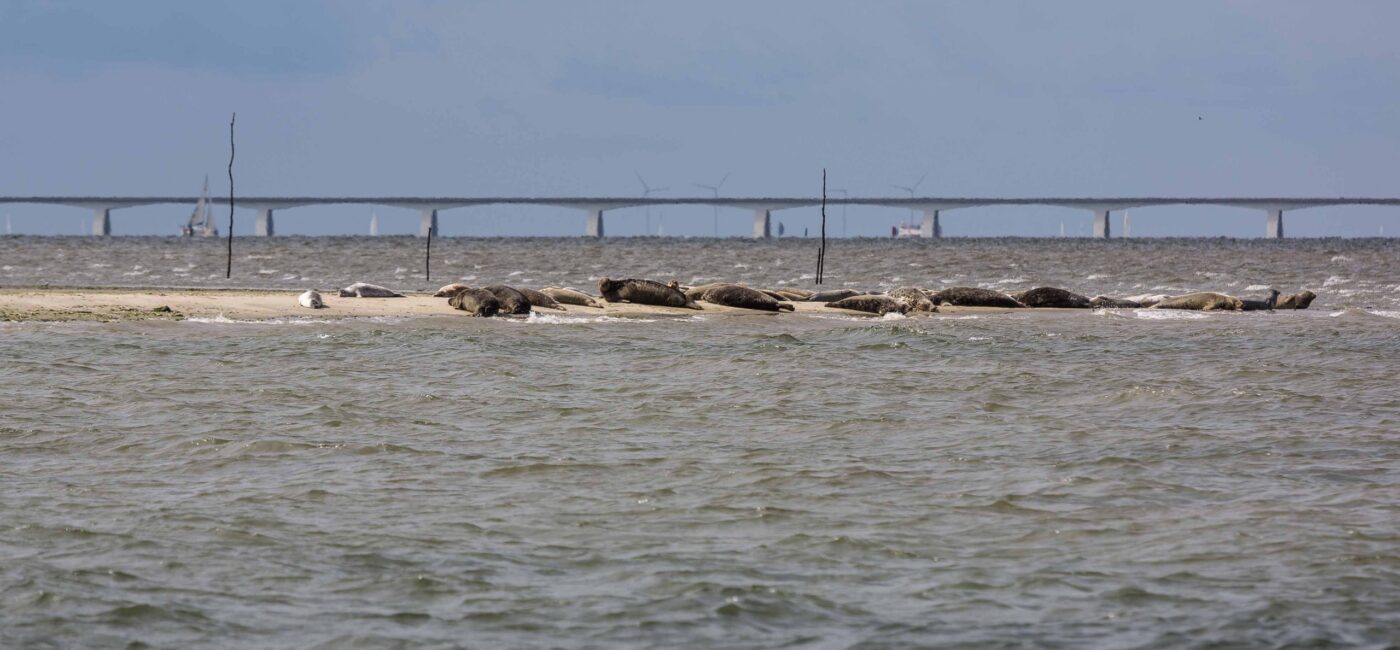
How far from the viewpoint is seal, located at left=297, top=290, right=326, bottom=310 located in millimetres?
28359

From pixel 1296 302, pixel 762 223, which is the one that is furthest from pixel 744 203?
pixel 1296 302

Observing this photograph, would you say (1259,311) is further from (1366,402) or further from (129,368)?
(129,368)

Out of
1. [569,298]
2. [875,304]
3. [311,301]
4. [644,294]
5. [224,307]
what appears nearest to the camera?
[224,307]

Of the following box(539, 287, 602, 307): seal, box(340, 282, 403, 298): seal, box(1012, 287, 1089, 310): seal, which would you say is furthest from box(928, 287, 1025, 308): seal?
box(340, 282, 403, 298): seal

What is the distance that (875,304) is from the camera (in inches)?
1220

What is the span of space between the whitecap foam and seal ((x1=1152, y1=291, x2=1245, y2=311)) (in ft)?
3.42

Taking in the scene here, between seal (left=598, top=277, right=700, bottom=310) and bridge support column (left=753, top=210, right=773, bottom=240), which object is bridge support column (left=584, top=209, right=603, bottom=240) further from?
seal (left=598, top=277, right=700, bottom=310)

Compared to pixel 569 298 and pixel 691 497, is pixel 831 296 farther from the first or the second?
pixel 691 497

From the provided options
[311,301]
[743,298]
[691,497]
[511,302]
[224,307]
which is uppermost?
[743,298]

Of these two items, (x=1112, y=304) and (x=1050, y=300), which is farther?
(x=1112, y=304)

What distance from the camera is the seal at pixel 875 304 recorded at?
30.7 meters

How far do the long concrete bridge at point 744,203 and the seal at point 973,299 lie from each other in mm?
123812

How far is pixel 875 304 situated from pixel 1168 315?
6.25m

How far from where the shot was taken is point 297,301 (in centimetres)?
2966
